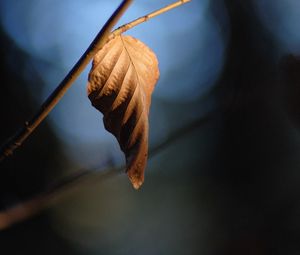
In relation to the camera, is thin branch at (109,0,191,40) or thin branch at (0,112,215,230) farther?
thin branch at (0,112,215,230)

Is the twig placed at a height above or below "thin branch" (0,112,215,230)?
above

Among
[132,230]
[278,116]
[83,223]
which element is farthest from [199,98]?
[83,223]

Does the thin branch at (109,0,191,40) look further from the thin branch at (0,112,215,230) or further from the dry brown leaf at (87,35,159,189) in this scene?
the thin branch at (0,112,215,230)

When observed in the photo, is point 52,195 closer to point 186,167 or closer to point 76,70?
point 76,70

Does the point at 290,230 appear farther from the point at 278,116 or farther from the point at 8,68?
the point at 8,68

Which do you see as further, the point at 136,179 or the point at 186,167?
the point at 186,167

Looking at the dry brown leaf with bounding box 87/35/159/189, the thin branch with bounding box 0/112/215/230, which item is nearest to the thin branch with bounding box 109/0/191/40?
the dry brown leaf with bounding box 87/35/159/189

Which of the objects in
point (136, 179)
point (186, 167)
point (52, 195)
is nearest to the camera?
point (136, 179)

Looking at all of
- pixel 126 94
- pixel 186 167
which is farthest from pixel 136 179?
pixel 186 167

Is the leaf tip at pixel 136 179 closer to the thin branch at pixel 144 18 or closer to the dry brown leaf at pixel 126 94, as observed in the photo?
the dry brown leaf at pixel 126 94
